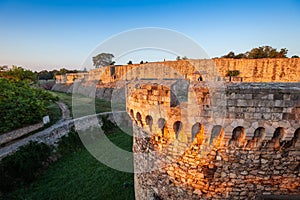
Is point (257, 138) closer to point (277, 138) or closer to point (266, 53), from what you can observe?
point (277, 138)

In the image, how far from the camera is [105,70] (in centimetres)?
3884

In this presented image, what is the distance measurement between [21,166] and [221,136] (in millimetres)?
11341

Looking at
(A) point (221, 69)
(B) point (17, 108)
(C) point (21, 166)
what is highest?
(A) point (221, 69)

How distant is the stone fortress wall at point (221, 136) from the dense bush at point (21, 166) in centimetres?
923

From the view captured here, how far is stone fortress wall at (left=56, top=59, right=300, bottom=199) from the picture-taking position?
10.1ft

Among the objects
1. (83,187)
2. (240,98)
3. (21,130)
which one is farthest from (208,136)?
(21,130)

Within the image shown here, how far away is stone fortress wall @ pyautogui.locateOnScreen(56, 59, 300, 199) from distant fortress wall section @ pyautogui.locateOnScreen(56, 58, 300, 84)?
536 centimetres

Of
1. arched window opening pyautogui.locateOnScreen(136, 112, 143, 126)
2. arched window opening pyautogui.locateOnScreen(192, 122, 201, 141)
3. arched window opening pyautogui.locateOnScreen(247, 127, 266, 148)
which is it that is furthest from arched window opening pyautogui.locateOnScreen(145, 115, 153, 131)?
arched window opening pyautogui.locateOnScreen(247, 127, 266, 148)

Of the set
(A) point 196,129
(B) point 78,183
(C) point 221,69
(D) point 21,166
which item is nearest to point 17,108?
(D) point 21,166

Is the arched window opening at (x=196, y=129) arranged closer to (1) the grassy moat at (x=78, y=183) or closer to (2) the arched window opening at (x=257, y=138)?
(2) the arched window opening at (x=257, y=138)

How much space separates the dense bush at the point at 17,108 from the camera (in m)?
13.4

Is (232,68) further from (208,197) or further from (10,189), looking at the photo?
(10,189)

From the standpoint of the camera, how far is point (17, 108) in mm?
14141

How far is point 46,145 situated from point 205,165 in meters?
12.3
